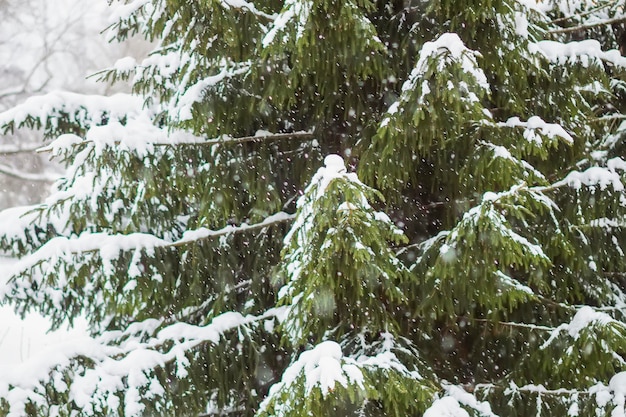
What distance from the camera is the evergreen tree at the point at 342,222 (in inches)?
123

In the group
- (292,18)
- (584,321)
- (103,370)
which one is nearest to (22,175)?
(103,370)

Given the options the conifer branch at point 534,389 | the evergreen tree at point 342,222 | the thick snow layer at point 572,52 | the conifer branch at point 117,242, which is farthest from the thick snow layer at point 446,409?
the thick snow layer at point 572,52

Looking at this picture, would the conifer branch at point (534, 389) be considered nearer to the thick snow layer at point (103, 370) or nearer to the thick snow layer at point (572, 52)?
the thick snow layer at point (103, 370)

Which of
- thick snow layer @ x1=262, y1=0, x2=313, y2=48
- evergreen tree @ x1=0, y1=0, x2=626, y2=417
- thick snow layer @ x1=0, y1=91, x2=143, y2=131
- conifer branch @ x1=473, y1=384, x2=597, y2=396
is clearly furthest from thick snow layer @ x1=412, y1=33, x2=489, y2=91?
thick snow layer @ x1=0, y1=91, x2=143, y2=131

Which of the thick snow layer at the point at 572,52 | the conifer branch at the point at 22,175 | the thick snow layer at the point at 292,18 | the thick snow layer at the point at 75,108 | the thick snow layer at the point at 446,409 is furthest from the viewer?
the conifer branch at the point at 22,175

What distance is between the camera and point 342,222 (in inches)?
111

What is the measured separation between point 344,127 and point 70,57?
12.6 metres

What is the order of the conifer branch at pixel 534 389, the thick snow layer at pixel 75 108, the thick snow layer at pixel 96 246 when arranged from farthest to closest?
the thick snow layer at pixel 75 108 < the thick snow layer at pixel 96 246 < the conifer branch at pixel 534 389

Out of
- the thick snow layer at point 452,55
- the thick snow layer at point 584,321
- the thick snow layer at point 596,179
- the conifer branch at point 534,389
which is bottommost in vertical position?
the conifer branch at point 534,389

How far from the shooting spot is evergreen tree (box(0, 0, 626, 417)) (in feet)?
10.3

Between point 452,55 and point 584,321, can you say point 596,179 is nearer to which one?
point 584,321

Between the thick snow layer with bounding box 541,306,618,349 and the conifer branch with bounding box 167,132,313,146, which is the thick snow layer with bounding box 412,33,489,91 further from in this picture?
the thick snow layer with bounding box 541,306,618,349

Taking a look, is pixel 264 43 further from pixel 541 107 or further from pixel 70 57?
pixel 70 57

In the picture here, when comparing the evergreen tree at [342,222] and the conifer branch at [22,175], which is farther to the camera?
the conifer branch at [22,175]
